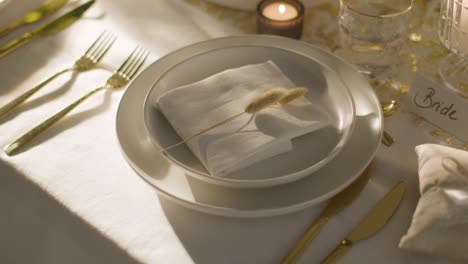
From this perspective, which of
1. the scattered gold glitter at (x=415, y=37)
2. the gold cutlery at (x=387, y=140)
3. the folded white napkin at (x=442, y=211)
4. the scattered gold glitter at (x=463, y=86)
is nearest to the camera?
the folded white napkin at (x=442, y=211)

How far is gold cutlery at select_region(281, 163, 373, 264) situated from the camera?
633mm

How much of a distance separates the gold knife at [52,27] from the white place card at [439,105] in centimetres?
61

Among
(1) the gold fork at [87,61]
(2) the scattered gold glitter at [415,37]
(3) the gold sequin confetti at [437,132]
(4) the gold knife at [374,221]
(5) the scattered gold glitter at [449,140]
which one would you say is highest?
(1) the gold fork at [87,61]

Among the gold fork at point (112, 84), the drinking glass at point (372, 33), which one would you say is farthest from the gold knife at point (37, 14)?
the drinking glass at point (372, 33)

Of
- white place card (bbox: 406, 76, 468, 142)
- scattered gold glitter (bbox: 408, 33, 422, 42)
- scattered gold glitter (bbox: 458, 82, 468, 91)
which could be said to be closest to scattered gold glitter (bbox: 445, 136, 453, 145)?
white place card (bbox: 406, 76, 468, 142)

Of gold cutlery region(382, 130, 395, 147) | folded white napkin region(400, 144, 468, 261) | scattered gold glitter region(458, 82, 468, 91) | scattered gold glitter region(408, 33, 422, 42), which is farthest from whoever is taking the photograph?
scattered gold glitter region(408, 33, 422, 42)

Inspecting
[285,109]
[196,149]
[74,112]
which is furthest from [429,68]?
[74,112]

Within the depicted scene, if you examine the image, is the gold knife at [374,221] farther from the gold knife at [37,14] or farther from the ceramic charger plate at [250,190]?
the gold knife at [37,14]

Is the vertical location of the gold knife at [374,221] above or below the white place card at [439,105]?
below

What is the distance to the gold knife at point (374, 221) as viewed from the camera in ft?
2.09

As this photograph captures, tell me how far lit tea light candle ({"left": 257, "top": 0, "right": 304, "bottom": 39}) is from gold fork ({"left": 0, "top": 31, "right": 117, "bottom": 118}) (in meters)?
0.27

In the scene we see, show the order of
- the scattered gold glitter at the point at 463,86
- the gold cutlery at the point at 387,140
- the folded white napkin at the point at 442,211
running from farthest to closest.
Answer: the scattered gold glitter at the point at 463,86 < the gold cutlery at the point at 387,140 < the folded white napkin at the point at 442,211

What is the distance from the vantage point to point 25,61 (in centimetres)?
93

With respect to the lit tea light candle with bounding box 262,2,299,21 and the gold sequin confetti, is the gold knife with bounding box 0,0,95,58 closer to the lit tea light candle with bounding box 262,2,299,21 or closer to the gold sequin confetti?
the lit tea light candle with bounding box 262,2,299,21
